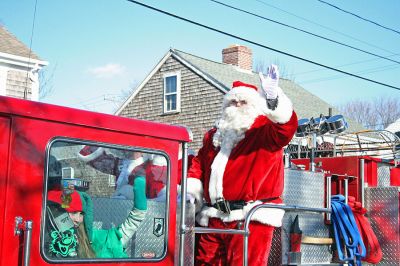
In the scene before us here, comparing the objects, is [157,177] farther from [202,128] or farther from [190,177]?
[202,128]

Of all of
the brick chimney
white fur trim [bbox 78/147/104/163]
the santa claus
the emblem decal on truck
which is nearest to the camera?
white fur trim [bbox 78/147/104/163]

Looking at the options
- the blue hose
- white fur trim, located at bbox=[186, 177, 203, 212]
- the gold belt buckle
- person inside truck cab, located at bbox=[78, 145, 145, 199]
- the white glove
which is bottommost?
the blue hose

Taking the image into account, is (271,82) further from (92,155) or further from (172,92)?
(172,92)

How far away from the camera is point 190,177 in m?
4.99

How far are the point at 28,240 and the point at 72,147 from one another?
598 millimetres

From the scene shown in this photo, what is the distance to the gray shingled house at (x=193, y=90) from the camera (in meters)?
21.3

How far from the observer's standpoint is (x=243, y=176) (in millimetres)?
4773

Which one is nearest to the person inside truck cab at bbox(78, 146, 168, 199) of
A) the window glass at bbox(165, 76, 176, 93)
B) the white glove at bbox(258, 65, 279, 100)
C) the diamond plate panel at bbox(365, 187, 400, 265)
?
the white glove at bbox(258, 65, 279, 100)

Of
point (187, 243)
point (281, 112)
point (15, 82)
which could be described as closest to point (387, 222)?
point (281, 112)

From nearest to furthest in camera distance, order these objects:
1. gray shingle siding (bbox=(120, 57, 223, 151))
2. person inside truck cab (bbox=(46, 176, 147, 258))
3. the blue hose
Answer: person inside truck cab (bbox=(46, 176, 147, 258))
the blue hose
gray shingle siding (bbox=(120, 57, 223, 151))

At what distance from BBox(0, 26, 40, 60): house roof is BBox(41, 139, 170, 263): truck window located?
466 inches

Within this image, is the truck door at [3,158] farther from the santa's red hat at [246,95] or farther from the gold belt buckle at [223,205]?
the santa's red hat at [246,95]

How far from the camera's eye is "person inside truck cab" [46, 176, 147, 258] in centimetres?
347

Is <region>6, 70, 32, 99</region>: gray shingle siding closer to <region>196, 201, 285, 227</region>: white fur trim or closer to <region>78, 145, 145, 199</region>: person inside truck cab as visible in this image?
<region>196, 201, 285, 227</region>: white fur trim
